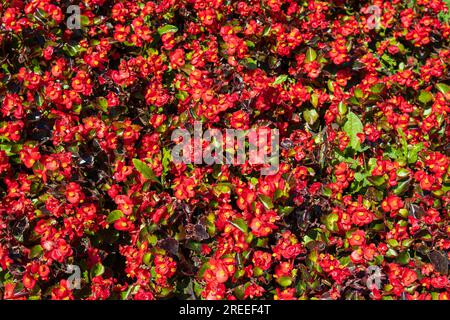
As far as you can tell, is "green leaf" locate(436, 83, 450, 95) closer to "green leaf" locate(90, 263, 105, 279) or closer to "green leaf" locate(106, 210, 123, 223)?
"green leaf" locate(106, 210, 123, 223)

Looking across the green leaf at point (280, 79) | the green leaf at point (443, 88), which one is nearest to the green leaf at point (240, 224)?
the green leaf at point (280, 79)

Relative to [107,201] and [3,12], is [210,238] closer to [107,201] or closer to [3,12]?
[107,201]

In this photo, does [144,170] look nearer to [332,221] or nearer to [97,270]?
[97,270]

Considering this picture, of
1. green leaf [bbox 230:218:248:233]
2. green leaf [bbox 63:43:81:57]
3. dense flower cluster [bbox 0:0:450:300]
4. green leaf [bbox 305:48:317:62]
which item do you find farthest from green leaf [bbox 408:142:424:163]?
green leaf [bbox 63:43:81:57]

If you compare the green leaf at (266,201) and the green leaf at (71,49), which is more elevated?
the green leaf at (71,49)

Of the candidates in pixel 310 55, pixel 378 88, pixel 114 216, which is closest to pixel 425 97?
pixel 378 88

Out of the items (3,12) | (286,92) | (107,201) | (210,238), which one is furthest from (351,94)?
(3,12)

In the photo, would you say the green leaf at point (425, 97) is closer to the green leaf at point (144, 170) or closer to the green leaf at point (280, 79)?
the green leaf at point (280, 79)

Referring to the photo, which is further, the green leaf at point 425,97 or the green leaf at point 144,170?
the green leaf at point 425,97
